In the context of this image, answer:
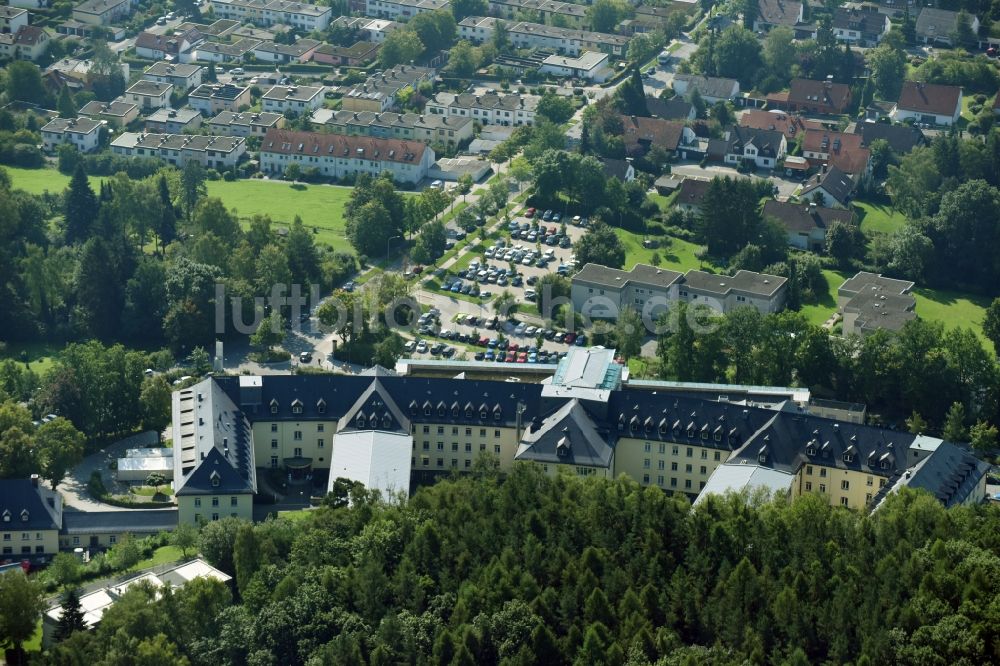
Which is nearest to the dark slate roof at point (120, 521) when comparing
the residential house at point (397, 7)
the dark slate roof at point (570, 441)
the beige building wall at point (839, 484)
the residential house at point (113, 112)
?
the dark slate roof at point (570, 441)

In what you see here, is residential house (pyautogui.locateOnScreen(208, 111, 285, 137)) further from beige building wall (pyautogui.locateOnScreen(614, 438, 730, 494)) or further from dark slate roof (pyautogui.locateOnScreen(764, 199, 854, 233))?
beige building wall (pyautogui.locateOnScreen(614, 438, 730, 494))

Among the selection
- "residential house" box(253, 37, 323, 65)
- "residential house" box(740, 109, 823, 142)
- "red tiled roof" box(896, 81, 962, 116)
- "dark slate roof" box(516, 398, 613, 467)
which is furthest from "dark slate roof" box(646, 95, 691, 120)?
"dark slate roof" box(516, 398, 613, 467)

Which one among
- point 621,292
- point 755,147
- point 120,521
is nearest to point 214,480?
point 120,521

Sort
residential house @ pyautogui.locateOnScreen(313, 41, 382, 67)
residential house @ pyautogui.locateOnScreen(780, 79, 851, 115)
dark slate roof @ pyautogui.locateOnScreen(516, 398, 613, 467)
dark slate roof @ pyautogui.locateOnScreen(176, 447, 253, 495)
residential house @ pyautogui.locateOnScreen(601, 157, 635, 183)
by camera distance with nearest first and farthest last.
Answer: dark slate roof @ pyautogui.locateOnScreen(176, 447, 253, 495)
dark slate roof @ pyautogui.locateOnScreen(516, 398, 613, 467)
residential house @ pyautogui.locateOnScreen(601, 157, 635, 183)
residential house @ pyautogui.locateOnScreen(780, 79, 851, 115)
residential house @ pyautogui.locateOnScreen(313, 41, 382, 67)

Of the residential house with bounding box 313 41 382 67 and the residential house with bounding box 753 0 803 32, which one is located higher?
the residential house with bounding box 753 0 803 32

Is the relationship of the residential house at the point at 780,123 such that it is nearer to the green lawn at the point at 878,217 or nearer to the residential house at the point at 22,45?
the green lawn at the point at 878,217

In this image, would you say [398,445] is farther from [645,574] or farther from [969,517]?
[969,517]

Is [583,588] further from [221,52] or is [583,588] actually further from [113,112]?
[221,52]
